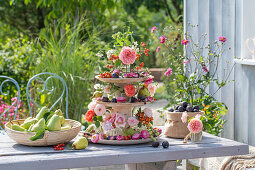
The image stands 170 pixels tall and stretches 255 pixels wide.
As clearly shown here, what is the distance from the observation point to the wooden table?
6.00 ft

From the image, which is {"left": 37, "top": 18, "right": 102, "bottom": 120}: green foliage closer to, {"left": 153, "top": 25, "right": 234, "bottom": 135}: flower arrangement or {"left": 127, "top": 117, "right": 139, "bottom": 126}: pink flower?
{"left": 153, "top": 25, "right": 234, "bottom": 135}: flower arrangement

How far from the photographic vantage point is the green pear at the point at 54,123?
6.64 feet

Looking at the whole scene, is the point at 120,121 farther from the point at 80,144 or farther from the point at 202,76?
the point at 202,76

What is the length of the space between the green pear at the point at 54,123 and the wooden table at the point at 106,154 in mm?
103

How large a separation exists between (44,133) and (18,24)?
862 cm

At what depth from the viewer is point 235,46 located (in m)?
3.37

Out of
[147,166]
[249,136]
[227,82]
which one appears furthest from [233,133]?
Result: [147,166]

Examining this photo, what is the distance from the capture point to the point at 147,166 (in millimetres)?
2242

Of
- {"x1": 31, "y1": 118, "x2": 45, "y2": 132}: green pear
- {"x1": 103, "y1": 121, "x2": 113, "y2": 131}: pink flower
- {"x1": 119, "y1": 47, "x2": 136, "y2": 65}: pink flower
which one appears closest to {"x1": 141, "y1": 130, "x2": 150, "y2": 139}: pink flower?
{"x1": 103, "y1": 121, "x2": 113, "y2": 131}: pink flower

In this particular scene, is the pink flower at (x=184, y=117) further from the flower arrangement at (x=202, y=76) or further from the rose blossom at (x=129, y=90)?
the flower arrangement at (x=202, y=76)

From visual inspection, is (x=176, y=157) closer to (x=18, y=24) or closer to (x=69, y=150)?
(x=69, y=150)

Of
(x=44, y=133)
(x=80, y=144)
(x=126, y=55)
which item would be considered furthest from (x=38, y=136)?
(x=126, y=55)

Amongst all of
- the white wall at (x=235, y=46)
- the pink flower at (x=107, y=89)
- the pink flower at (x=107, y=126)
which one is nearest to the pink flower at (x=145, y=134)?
the pink flower at (x=107, y=126)

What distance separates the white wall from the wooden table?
1.18 metres
